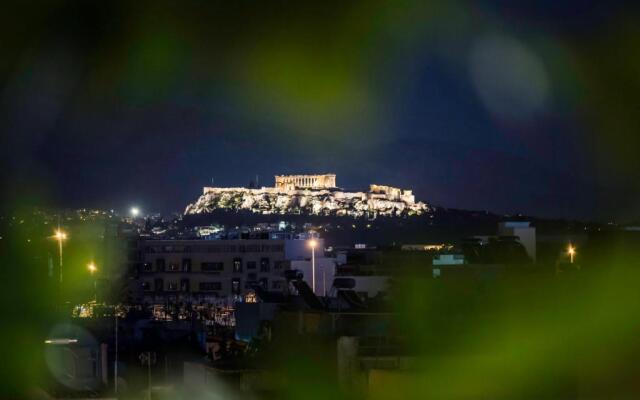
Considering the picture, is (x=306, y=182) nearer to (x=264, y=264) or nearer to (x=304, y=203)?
(x=304, y=203)

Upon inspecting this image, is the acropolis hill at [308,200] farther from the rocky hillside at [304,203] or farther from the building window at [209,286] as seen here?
the building window at [209,286]

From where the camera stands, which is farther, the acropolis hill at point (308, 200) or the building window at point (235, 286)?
the acropolis hill at point (308, 200)

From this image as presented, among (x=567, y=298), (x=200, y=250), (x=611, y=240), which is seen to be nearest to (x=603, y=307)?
(x=567, y=298)

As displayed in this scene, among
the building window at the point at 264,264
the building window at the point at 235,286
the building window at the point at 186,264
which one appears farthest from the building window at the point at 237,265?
the building window at the point at 186,264

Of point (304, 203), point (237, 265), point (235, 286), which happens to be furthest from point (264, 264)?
point (304, 203)

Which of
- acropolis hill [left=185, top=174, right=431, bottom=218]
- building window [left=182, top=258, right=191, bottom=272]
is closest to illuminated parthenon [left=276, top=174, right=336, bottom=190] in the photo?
acropolis hill [left=185, top=174, right=431, bottom=218]

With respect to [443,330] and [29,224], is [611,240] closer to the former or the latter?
[443,330]

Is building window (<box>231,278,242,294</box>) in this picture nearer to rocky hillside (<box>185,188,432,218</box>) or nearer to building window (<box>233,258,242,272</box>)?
building window (<box>233,258,242,272</box>)
